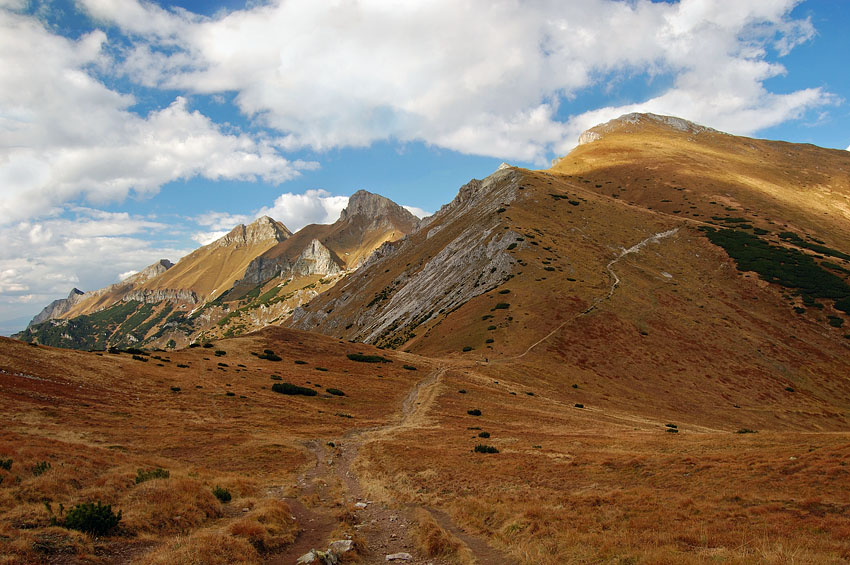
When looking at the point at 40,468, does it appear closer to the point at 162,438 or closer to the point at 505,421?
the point at 162,438

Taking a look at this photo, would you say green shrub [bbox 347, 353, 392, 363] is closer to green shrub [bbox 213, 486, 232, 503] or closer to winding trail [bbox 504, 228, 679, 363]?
winding trail [bbox 504, 228, 679, 363]

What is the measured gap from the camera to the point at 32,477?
13633 mm

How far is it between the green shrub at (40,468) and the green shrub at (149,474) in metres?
2.85

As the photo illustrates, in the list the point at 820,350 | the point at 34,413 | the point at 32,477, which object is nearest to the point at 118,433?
the point at 34,413

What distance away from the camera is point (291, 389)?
137 ft

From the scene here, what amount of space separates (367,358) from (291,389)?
58.5 ft

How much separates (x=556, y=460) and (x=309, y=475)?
13.3m

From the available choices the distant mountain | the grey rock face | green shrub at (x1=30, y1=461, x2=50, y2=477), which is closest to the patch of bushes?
the distant mountain

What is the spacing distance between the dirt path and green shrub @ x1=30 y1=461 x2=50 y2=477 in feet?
28.8

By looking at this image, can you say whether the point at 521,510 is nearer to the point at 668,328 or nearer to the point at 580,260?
the point at 668,328

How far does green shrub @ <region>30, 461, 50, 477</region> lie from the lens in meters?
14.2

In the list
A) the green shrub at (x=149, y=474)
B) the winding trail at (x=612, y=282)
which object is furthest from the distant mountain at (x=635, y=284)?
the green shrub at (x=149, y=474)

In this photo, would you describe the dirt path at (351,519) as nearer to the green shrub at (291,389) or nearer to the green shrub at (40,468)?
the green shrub at (40,468)

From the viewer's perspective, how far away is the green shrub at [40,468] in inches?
558
